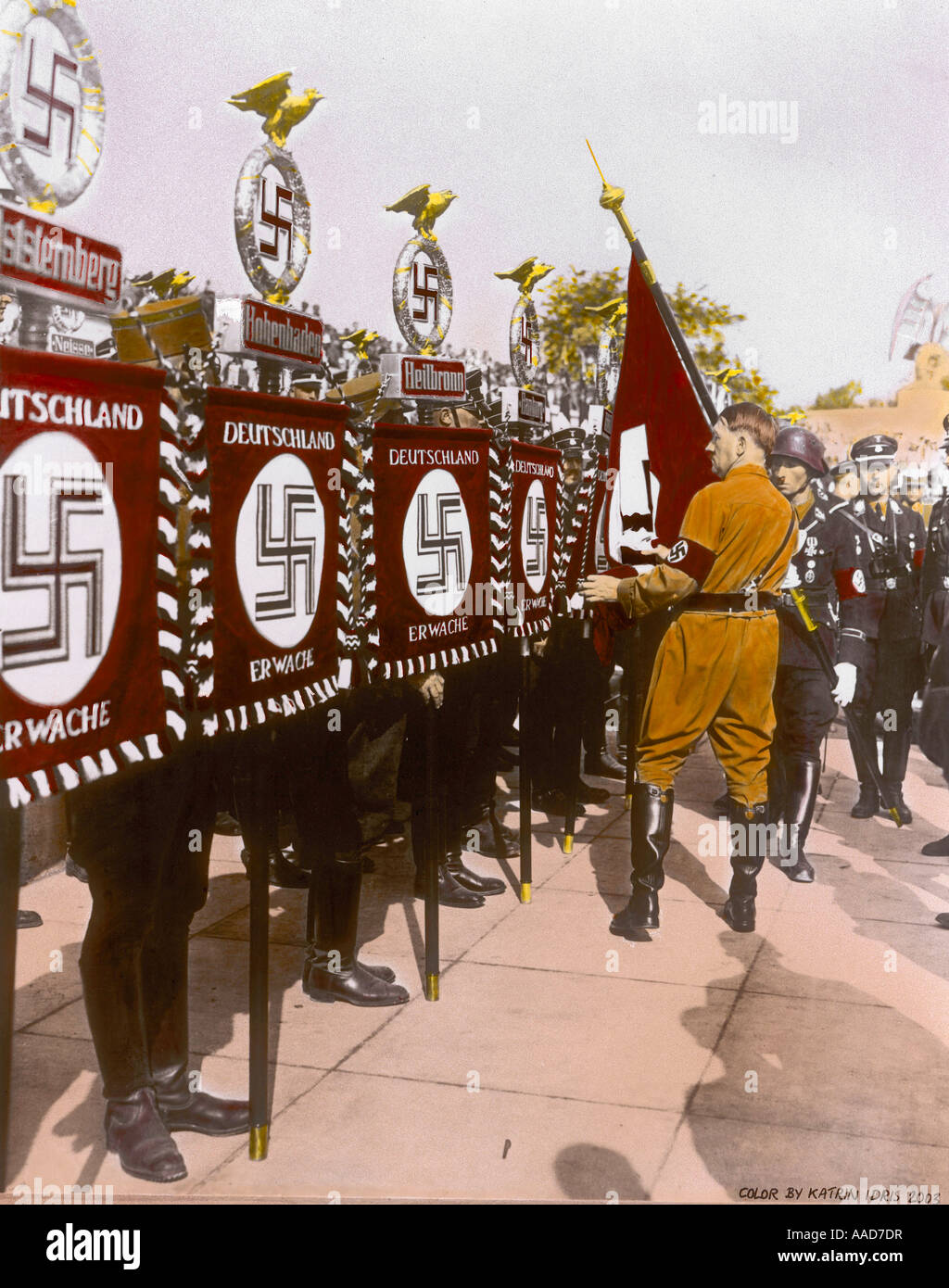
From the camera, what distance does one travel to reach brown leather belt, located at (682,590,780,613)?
20.0ft

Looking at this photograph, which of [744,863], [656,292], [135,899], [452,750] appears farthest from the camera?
[656,292]

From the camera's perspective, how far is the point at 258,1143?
3861mm

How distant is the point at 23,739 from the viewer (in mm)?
2945

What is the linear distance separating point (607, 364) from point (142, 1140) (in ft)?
26.8

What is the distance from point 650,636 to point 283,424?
4723 mm

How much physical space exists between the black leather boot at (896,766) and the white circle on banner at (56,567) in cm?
673

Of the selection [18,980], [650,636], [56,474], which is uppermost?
[56,474]

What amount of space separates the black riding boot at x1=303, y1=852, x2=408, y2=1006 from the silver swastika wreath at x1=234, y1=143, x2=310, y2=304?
2146 millimetres

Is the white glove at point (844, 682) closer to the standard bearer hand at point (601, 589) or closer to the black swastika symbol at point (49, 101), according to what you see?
the standard bearer hand at point (601, 589)

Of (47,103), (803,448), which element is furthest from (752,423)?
(47,103)

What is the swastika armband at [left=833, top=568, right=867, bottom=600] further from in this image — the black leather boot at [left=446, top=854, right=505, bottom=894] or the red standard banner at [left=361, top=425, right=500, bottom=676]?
the red standard banner at [left=361, top=425, right=500, bottom=676]

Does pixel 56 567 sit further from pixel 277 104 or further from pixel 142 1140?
pixel 277 104

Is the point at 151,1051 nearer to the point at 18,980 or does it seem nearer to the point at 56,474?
the point at 18,980
